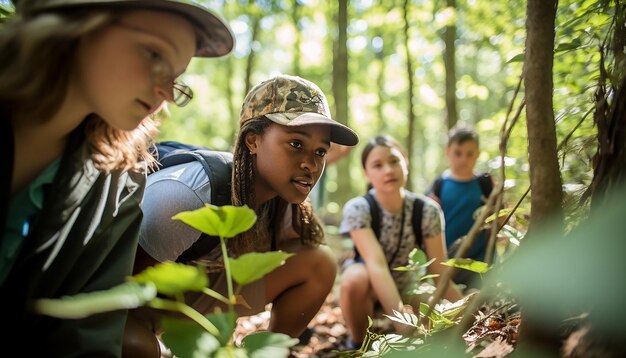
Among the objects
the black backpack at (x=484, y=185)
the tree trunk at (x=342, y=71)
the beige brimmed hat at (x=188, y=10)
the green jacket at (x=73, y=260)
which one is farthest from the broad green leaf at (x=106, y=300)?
the tree trunk at (x=342, y=71)

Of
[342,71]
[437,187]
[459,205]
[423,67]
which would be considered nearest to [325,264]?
[459,205]

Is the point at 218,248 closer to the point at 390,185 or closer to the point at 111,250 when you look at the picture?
the point at 111,250

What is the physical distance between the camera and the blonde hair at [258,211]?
184 centimetres

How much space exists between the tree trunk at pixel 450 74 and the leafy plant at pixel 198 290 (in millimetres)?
5788

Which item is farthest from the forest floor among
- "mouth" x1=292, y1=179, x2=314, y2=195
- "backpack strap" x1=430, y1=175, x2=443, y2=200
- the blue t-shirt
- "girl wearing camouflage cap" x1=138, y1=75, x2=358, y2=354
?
"backpack strap" x1=430, y1=175, x2=443, y2=200

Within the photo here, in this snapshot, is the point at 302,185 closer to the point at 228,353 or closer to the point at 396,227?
the point at 228,353

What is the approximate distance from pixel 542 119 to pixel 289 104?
1101 mm

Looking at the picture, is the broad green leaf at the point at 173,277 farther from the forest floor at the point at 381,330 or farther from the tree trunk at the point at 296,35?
the tree trunk at the point at 296,35

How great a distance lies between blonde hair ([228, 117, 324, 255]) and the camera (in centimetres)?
184

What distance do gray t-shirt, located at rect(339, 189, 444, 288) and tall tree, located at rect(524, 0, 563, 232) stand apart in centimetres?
186

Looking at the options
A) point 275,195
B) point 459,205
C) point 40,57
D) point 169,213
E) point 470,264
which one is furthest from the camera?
point 459,205

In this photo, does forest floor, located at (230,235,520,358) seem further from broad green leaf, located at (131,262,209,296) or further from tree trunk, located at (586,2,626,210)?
broad green leaf, located at (131,262,209,296)

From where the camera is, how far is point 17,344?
109 cm

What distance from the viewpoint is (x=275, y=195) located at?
6.57 feet
